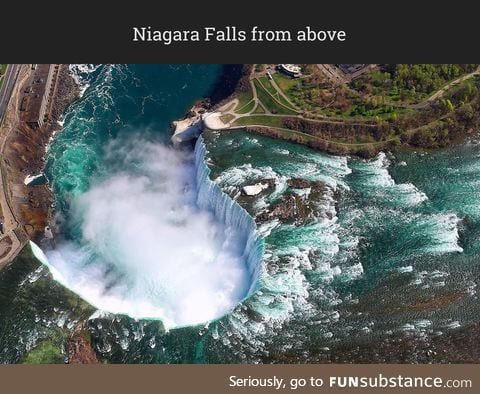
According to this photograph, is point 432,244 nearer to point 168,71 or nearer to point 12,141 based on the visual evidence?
point 168,71

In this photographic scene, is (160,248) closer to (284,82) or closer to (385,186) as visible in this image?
(385,186)

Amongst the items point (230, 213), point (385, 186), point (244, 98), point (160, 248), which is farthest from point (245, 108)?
point (160, 248)

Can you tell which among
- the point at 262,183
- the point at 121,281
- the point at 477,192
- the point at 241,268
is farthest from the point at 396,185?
the point at 121,281

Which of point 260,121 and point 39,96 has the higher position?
point 39,96

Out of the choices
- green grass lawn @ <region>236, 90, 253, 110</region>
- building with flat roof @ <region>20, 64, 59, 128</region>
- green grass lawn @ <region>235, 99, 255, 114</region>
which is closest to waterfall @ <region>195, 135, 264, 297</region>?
green grass lawn @ <region>235, 99, 255, 114</region>

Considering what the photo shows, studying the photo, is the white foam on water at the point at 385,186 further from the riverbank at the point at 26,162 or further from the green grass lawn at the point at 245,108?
the riverbank at the point at 26,162

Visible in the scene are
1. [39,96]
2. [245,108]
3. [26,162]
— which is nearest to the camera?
[26,162]
